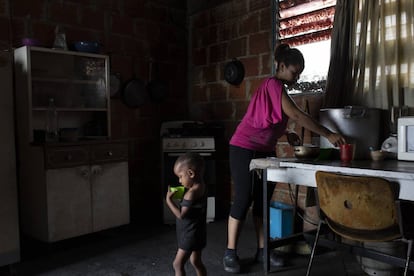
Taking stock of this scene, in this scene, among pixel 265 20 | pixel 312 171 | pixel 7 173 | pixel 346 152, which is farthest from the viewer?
pixel 265 20

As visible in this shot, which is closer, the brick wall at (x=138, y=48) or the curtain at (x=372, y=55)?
the curtain at (x=372, y=55)

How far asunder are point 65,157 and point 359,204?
210cm

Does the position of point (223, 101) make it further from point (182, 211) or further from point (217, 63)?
point (182, 211)

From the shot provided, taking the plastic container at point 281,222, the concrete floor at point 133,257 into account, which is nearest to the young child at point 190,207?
the concrete floor at point 133,257

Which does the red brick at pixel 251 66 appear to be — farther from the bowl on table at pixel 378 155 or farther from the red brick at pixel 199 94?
the bowl on table at pixel 378 155

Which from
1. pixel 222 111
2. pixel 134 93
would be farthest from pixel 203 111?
pixel 134 93

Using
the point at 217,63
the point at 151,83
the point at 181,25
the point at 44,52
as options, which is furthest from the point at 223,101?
the point at 44,52

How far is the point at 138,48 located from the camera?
4.01 metres

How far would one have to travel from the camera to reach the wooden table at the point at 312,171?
6.08 ft

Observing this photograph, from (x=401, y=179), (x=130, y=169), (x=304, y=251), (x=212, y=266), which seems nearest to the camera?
(x=401, y=179)

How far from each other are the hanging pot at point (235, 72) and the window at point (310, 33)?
498 mm

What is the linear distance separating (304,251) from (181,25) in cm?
275

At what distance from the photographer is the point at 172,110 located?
4.31m

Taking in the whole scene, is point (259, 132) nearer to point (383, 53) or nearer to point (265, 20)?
point (383, 53)
